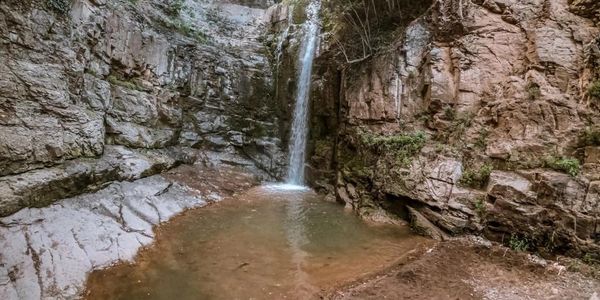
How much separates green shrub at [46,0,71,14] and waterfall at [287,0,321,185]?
7405 millimetres

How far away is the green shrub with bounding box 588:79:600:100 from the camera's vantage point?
624cm

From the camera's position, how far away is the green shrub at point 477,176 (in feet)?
22.9

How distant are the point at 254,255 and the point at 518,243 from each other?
182 inches

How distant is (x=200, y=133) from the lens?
1220 cm

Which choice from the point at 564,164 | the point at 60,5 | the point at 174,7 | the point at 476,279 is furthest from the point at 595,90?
the point at 174,7

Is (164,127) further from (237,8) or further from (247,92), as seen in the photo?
(237,8)

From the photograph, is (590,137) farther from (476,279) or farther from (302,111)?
(302,111)

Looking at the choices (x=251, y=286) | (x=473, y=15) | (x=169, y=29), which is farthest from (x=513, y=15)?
(x=169, y=29)

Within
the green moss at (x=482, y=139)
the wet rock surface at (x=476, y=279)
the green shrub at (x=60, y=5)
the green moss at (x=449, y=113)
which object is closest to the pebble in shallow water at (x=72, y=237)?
the wet rock surface at (x=476, y=279)

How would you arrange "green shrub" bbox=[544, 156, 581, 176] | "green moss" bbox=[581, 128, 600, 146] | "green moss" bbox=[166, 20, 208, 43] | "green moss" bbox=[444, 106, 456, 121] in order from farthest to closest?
"green moss" bbox=[166, 20, 208, 43] → "green moss" bbox=[444, 106, 456, 121] → "green moss" bbox=[581, 128, 600, 146] → "green shrub" bbox=[544, 156, 581, 176]

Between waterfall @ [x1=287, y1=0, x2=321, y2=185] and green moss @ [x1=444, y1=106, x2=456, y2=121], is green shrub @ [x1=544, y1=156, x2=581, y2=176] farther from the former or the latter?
waterfall @ [x1=287, y1=0, x2=321, y2=185]

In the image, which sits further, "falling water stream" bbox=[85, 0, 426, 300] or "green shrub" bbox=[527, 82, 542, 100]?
"green shrub" bbox=[527, 82, 542, 100]

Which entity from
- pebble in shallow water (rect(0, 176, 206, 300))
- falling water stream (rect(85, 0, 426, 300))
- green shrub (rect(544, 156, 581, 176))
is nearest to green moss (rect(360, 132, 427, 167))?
falling water stream (rect(85, 0, 426, 300))

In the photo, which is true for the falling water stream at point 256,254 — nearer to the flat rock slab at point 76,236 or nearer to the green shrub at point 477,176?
the flat rock slab at point 76,236
